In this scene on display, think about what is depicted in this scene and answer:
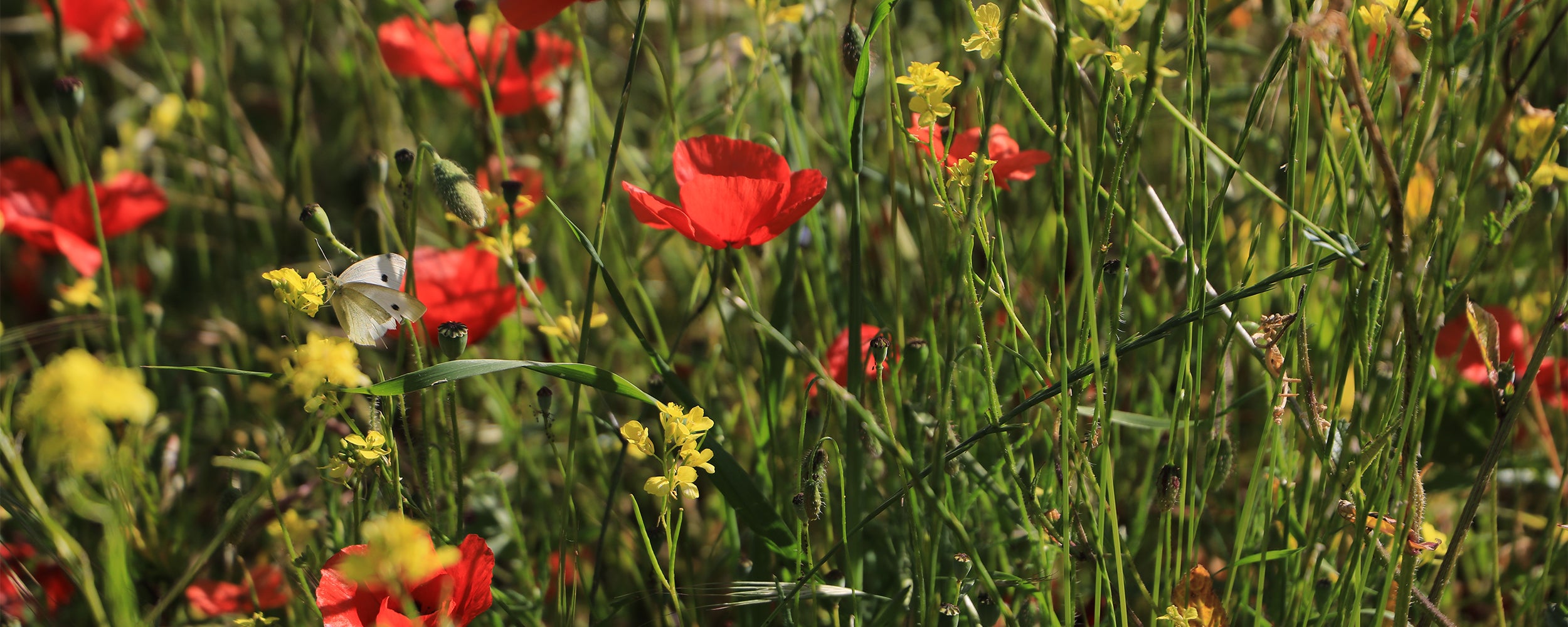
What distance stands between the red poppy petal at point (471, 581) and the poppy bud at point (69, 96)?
20.5 inches

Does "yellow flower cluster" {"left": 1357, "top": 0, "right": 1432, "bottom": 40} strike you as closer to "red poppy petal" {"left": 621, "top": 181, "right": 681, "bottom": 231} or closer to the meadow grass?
the meadow grass

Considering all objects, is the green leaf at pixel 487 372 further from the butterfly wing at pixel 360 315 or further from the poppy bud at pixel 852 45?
the poppy bud at pixel 852 45

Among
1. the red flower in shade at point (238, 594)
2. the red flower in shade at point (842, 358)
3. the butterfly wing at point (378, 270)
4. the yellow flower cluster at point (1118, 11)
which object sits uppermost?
the yellow flower cluster at point (1118, 11)

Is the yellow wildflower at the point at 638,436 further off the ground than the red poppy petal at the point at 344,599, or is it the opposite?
the yellow wildflower at the point at 638,436

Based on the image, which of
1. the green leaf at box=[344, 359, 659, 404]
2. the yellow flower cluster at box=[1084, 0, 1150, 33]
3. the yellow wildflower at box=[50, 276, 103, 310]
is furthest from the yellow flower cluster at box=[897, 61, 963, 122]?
the yellow wildflower at box=[50, 276, 103, 310]

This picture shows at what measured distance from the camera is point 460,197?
66 cm

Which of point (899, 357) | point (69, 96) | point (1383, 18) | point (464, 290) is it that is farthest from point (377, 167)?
point (1383, 18)

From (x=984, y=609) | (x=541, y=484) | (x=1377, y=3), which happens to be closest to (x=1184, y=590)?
(x=984, y=609)

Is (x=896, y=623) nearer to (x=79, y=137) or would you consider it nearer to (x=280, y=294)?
(x=280, y=294)

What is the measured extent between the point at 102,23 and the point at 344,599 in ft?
3.96

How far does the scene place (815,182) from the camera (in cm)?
67

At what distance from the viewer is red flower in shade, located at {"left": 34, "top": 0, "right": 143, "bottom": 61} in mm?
1395

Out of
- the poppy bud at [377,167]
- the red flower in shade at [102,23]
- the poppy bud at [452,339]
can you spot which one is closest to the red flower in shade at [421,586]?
the poppy bud at [452,339]

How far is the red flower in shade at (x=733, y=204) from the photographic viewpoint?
639mm
